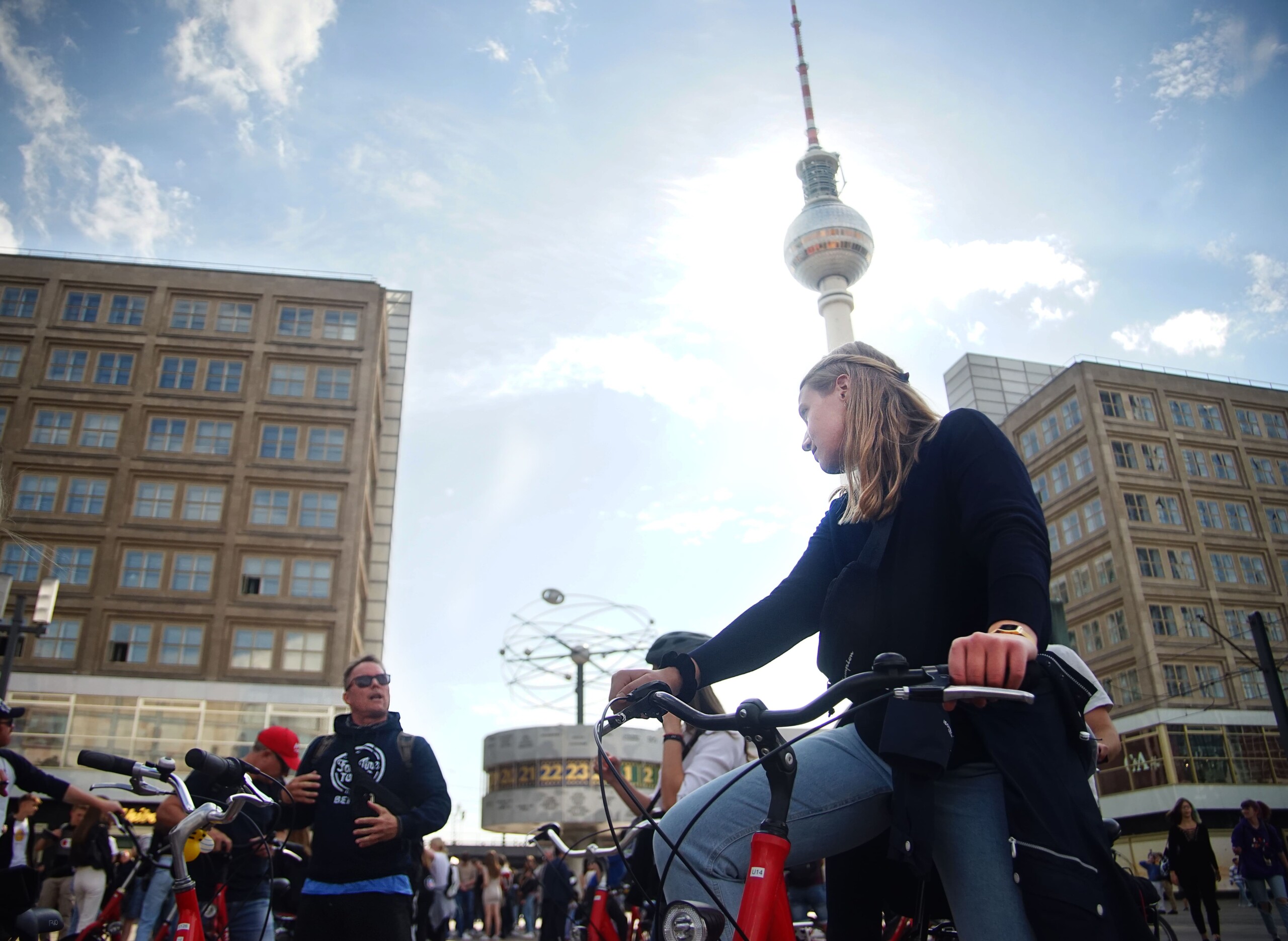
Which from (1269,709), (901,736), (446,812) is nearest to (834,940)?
(901,736)

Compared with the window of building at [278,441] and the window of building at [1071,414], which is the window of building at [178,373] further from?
the window of building at [1071,414]

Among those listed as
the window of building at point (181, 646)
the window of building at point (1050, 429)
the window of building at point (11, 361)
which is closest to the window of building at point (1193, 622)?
the window of building at point (1050, 429)

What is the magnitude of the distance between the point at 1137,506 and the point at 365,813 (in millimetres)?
56194

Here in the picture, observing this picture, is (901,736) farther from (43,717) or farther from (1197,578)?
(1197,578)

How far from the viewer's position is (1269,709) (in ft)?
157

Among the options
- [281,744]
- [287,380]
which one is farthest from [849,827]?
[287,380]

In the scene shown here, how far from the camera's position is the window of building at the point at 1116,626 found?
51.2 meters

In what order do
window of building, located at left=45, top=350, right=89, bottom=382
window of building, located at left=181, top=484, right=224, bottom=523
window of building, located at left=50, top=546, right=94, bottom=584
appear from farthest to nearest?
A: window of building, located at left=45, top=350, right=89, bottom=382 → window of building, located at left=181, top=484, right=224, bottom=523 → window of building, located at left=50, top=546, right=94, bottom=584

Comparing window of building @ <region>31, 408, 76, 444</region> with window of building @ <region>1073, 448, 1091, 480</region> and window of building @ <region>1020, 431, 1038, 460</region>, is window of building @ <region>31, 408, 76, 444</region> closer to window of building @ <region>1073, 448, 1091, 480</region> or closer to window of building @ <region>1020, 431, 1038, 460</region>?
window of building @ <region>1020, 431, 1038, 460</region>

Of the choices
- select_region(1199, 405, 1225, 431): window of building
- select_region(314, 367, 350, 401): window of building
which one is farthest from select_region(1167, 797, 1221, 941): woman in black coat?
select_region(1199, 405, 1225, 431): window of building

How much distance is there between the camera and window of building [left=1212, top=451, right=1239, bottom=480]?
55.7m

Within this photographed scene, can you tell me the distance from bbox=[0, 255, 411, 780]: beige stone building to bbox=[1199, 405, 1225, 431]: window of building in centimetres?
4849

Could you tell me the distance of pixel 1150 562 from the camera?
→ 169 ft

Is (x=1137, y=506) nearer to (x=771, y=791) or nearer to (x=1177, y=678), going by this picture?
(x=1177, y=678)
